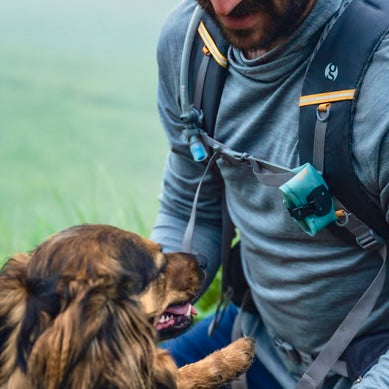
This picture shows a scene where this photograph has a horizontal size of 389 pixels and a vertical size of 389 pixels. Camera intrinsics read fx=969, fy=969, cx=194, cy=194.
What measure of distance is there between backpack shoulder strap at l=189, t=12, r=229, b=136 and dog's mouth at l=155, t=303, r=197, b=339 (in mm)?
495

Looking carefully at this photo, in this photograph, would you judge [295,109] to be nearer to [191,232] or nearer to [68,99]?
[191,232]

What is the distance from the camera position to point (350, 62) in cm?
220

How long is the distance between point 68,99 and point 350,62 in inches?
193

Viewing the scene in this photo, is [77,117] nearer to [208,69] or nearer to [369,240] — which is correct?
[208,69]

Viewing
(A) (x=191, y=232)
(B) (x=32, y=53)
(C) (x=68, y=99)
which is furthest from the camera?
(B) (x=32, y=53)

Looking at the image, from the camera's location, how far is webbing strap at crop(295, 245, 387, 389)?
2.36 metres

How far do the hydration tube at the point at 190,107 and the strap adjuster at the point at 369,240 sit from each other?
0.54m

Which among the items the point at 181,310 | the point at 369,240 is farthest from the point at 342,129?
the point at 181,310

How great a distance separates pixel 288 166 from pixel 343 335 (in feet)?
1.48

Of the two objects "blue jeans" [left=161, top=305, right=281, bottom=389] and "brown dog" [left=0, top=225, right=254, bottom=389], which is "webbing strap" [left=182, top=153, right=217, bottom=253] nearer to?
"blue jeans" [left=161, top=305, right=281, bottom=389]

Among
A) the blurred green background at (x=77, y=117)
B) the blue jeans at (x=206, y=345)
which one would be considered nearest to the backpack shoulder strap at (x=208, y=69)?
the blue jeans at (x=206, y=345)

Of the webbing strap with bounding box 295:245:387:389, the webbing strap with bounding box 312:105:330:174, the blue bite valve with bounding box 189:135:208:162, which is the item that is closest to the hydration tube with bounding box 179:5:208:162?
the blue bite valve with bounding box 189:135:208:162

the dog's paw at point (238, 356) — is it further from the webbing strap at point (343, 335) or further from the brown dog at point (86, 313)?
the brown dog at point (86, 313)

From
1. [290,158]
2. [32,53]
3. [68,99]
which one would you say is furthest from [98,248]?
[32,53]
